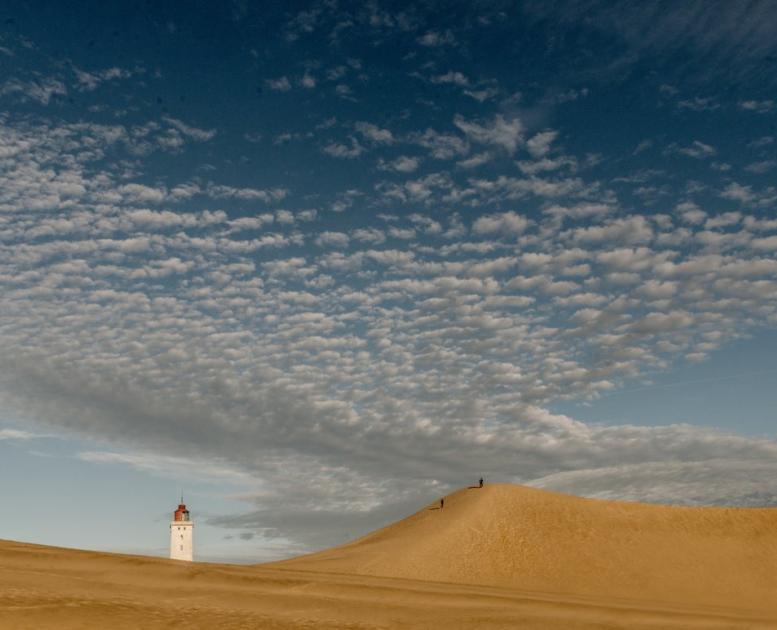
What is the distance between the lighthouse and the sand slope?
31.4 ft

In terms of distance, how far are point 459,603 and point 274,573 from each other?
8428 millimetres

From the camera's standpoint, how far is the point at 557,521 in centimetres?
5603

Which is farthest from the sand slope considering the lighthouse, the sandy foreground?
the lighthouse

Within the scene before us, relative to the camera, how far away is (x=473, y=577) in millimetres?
45562

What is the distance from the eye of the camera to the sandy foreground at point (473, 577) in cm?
1883

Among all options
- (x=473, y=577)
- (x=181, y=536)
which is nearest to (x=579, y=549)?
(x=473, y=577)

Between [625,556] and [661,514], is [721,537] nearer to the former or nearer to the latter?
[661,514]

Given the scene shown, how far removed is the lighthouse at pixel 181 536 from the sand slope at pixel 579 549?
31.4 feet

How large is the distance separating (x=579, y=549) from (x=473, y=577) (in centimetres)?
1007

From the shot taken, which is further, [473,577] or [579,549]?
[579,549]

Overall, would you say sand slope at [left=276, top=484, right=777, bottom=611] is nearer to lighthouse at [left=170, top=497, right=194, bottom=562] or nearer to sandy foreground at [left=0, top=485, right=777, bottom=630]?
sandy foreground at [left=0, top=485, right=777, bottom=630]

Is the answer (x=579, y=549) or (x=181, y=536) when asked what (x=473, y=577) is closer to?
(x=579, y=549)

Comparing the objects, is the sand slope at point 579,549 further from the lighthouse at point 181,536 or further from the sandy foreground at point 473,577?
the lighthouse at point 181,536

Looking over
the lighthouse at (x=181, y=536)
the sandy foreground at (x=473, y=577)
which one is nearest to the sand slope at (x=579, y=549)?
the sandy foreground at (x=473, y=577)
